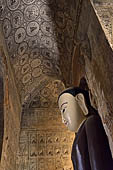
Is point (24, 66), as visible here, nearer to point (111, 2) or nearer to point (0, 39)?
point (0, 39)

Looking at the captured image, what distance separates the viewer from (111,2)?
2.61 m

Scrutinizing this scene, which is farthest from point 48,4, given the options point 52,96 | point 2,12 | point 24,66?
point 52,96

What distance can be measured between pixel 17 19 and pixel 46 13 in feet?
1.81

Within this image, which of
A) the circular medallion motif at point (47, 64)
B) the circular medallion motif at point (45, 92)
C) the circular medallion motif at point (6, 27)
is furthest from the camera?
the circular medallion motif at point (45, 92)

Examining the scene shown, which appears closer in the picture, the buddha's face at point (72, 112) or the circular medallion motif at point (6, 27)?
the buddha's face at point (72, 112)

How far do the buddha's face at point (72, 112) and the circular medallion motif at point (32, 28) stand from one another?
2138 mm

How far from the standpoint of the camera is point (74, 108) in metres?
3.16

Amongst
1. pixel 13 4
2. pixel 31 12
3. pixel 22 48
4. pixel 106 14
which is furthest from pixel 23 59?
pixel 106 14

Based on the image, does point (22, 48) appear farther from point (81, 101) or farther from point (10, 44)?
point (81, 101)

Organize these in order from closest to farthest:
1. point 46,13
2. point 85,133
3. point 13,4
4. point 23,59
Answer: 1. point 85,133
2. point 13,4
3. point 46,13
4. point 23,59

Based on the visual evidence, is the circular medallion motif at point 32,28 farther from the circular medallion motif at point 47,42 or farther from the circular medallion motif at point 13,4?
the circular medallion motif at point 13,4

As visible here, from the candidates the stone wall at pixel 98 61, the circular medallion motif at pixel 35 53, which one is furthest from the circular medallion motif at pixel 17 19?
the stone wall at pixel 98 61

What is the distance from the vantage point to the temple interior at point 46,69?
2.53 meters

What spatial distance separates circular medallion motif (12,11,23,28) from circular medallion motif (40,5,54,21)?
0.40 metres
